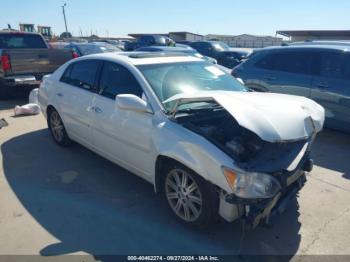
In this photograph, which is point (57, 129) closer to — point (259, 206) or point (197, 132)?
point (197, 132)

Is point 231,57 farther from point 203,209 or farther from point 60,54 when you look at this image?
point 203,209

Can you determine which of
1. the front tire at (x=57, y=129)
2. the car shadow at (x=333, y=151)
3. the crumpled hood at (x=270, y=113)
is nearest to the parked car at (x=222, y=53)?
the car shadow at (x=333, y=151)

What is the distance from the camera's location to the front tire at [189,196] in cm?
299

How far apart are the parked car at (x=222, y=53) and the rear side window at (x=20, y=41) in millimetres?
9133

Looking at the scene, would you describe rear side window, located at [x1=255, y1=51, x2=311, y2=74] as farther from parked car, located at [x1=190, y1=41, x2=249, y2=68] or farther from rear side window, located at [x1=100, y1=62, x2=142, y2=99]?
parked car, located at [x1=190, y1=41, x2=249, y2=68]

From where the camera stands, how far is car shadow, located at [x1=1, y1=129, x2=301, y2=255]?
305cm

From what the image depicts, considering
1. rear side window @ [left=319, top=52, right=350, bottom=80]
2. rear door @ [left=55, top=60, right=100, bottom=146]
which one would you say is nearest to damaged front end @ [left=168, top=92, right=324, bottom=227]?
rear door @ [left=55, top=60, right=100, bottom=146]

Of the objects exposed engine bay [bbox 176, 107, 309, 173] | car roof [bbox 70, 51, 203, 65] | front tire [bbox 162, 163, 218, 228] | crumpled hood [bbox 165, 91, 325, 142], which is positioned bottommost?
front tire [bbox 162, 163, 218, 228]

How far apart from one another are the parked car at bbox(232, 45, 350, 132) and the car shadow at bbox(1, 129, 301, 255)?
2.71m

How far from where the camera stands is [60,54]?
29.2 feet

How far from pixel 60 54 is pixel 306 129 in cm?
756

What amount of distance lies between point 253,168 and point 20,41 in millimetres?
9751

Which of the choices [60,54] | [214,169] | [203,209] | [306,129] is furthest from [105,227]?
[60,54]

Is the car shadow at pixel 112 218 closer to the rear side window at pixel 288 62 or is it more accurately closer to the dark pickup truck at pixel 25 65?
the rear side window at pixel 288 62
